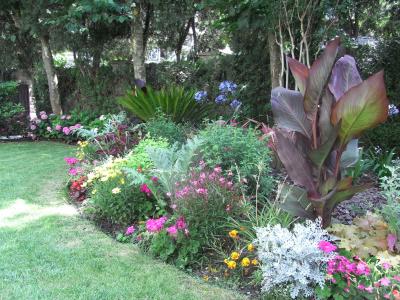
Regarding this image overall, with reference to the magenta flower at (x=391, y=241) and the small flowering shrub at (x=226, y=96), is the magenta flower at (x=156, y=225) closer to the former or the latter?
the magenta flower at (x=391, y=241)

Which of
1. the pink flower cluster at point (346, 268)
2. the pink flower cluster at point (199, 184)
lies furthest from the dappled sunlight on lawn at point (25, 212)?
the pink flower cluster at point (346, 268)

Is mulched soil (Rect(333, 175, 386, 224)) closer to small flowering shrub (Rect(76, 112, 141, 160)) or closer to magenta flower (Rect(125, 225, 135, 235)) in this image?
magenta flower (Rect(125, 225, 135, 235))

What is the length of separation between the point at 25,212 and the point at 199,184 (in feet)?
8.00

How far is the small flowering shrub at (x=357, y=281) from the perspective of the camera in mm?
2994

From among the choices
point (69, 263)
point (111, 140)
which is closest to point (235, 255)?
point (69, 263)

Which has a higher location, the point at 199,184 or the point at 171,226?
the point at 199,184

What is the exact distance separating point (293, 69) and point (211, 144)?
1672mm

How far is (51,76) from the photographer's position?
12.6 meters

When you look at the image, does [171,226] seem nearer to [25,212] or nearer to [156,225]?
[156,225]

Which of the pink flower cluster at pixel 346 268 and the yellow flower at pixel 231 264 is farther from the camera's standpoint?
the yellow flower at pixel 231 264

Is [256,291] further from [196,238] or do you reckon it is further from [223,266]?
[196,238]

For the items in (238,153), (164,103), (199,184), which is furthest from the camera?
(164,103)

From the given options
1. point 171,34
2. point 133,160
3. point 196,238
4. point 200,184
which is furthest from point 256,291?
point 171,34

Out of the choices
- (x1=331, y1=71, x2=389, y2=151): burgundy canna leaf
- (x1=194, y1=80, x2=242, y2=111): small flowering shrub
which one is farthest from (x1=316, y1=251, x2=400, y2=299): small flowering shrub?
(x1=194, y1=80, x2=242, y2=111): small flowering shrub
